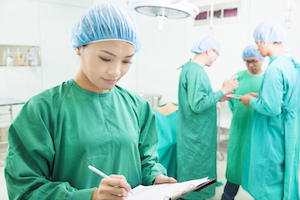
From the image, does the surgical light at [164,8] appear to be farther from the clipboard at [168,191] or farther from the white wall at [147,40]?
the white wall at [147,40]

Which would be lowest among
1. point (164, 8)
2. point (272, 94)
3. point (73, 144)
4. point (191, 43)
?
point (73, 144)

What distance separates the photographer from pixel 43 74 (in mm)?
3650

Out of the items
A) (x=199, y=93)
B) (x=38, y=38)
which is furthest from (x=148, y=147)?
(x=38, y=38)

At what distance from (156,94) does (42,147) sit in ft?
10.9

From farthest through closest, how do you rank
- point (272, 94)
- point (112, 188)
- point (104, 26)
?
point (272, 94) → point (104, 26) → point (112, 188)

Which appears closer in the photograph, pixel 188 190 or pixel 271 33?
pixel 188 190

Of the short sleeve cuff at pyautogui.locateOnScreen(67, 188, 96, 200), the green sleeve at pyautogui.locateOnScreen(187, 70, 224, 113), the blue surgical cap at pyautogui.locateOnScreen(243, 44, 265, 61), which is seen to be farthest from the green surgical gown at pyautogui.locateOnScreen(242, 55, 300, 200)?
the short sleeve cuff at pyautogui.locateOnScreen(67, 188, 96, 200)

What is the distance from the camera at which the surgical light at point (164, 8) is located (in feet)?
4.23

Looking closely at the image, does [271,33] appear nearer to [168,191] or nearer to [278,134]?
[278,134]

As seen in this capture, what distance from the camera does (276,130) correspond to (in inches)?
70.7

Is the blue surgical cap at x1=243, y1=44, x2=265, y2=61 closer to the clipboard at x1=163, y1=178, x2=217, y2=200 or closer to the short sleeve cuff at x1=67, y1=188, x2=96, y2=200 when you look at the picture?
the clipboard at x1=163, y1=178, x2=217, y2=200

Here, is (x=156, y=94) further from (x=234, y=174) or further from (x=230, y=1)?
(x=234, y=174)

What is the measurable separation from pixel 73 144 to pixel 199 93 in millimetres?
1347

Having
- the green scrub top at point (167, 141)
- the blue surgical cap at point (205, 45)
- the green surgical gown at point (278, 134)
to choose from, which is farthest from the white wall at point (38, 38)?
the green surgical gown at point (278, 134)
